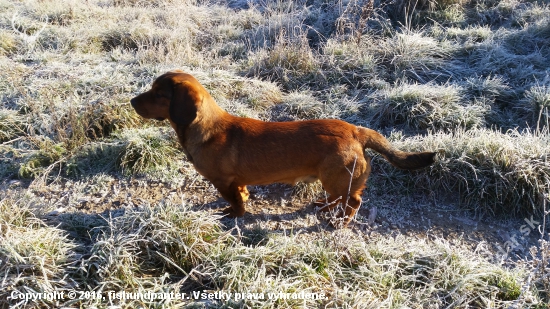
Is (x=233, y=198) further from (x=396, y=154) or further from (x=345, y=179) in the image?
(x=396, y=154)

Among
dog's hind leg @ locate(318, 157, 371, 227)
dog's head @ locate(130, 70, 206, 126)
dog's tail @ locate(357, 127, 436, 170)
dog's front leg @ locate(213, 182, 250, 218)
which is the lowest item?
dog's front leg @ locate(213, 182, 250, 218)

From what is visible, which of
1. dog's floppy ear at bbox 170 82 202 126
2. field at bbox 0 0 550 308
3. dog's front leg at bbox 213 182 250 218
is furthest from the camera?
dog's front leg at bbox 213 182 250 218

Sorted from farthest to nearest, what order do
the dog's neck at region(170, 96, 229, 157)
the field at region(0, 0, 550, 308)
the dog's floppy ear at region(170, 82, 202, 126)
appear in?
the dog's neck at region(170, 96, 229, 157)
the dog's floppy ear at region(170, 82, 202, 126)
the field at region(0, 0, 550, 308)

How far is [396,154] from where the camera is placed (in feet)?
11.1

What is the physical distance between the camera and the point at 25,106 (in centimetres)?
499

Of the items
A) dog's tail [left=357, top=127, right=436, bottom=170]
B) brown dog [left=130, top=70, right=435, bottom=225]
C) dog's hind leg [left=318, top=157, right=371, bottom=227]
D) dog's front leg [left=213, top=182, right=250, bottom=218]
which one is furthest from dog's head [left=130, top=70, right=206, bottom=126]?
dog's tail [left=357, top=127, right=436, bottom=170]

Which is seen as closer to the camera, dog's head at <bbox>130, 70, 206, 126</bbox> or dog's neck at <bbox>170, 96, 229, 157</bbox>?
dog's head at <bbox>130, 70, 206, 126</bbox>

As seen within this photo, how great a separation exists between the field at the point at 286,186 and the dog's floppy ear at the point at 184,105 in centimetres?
77

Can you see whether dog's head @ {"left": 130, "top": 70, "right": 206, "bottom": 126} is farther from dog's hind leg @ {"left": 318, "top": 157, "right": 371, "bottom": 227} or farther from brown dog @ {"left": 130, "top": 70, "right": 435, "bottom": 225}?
dog's hind leg @ {"left": 318, "top": 157, "right": 371, "bottom": 227}

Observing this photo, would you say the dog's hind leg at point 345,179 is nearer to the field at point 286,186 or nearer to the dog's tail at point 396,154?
the dog's tail at point 396,154

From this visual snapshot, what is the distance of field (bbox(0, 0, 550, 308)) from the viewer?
291 centimetres

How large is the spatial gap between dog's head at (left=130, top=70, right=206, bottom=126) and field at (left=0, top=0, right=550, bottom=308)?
0.80 meters

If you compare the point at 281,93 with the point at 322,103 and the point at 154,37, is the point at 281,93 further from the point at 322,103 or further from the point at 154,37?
the point at 154,37

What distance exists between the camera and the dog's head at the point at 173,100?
3258mm
